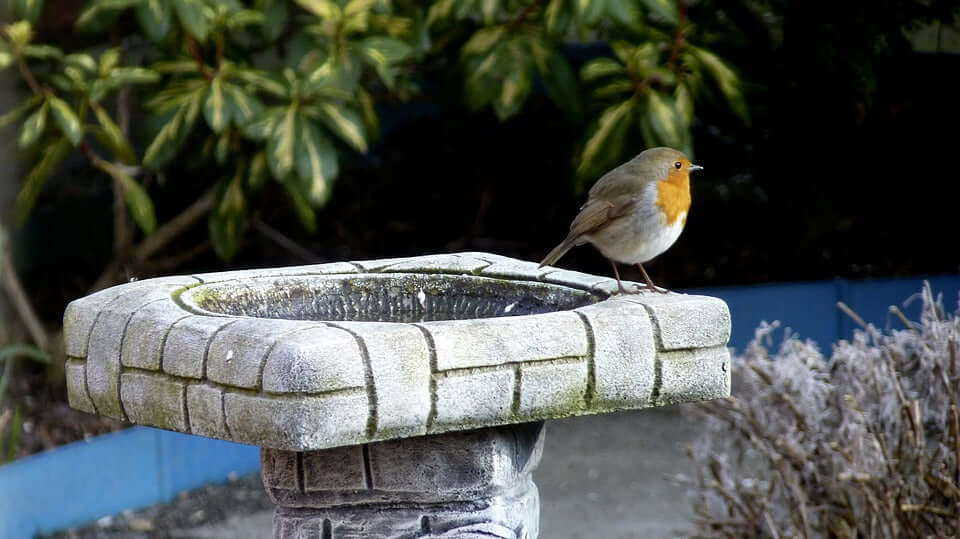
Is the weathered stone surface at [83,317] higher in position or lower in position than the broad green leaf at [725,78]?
lower

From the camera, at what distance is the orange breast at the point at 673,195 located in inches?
92.2

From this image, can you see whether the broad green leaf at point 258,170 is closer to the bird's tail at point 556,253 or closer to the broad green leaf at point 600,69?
the broad green leaf at point 600,69

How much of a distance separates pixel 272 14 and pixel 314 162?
22.1 inches

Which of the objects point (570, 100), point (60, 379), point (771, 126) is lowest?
point (60, 379)

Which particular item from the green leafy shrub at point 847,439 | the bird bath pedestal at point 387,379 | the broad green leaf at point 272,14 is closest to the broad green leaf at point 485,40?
the broad green leaf at point 272,14

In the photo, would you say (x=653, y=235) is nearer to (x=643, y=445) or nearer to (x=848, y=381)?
(x=848, y=381)

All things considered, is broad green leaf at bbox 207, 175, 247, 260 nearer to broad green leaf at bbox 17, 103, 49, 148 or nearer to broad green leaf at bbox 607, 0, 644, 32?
broad green leaf at bbox 17, 103, 49, 148

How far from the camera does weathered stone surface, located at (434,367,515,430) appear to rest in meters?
1.77

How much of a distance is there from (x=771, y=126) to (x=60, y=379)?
10.3ft

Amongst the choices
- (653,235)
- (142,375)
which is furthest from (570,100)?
(142,375)

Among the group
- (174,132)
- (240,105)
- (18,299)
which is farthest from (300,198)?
(18,299)

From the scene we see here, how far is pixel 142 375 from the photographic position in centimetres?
191

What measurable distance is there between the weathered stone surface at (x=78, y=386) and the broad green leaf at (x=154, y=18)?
1681 millimetres

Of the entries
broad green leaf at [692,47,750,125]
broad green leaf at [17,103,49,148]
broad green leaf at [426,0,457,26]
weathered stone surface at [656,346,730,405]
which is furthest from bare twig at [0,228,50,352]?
weathered stone surface at [656,346,730,405]
